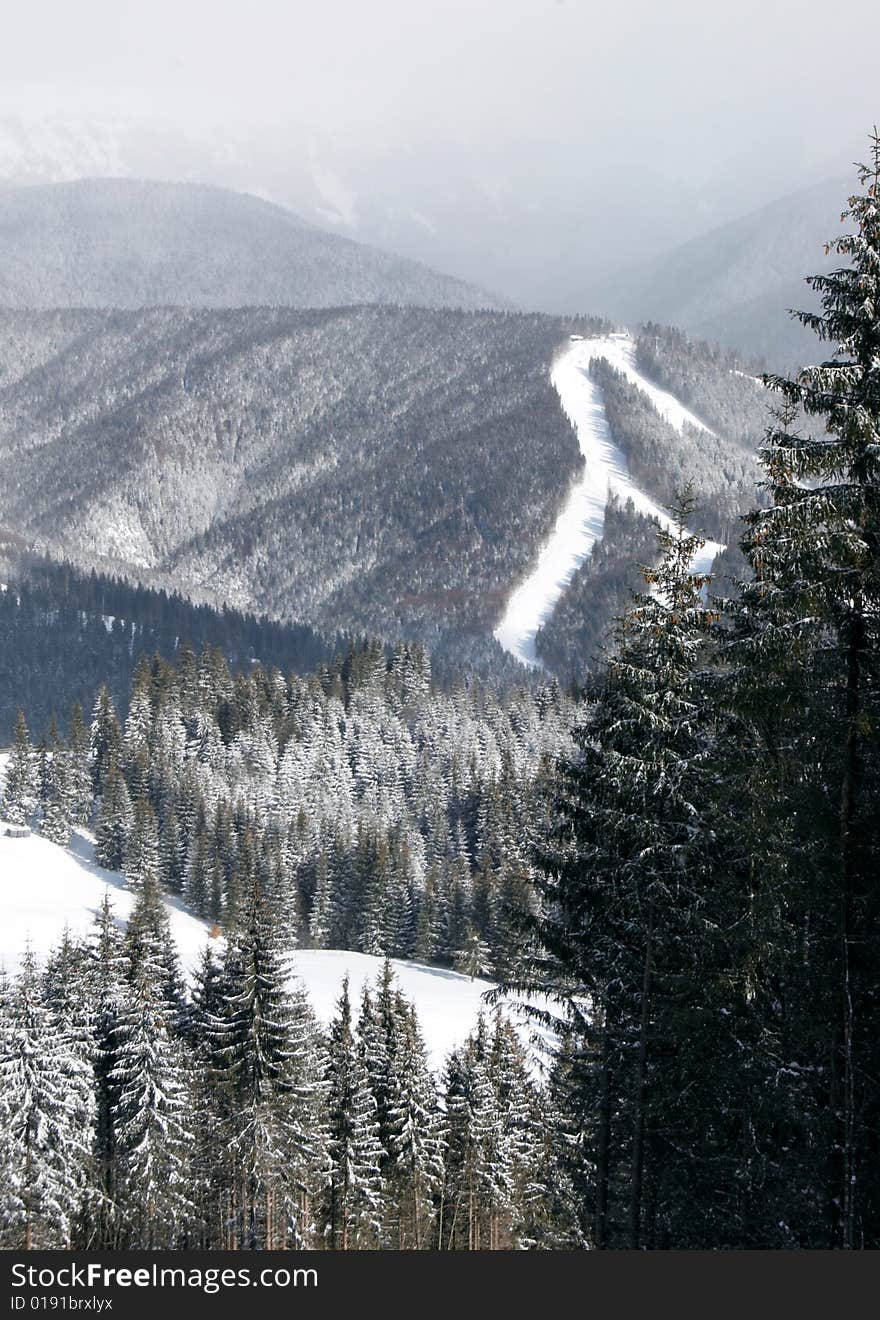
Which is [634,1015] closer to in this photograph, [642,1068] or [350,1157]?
[642,1068]

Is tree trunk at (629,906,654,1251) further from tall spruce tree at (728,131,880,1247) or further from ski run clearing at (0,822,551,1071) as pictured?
ski run clearing at (0,822,551,1071)

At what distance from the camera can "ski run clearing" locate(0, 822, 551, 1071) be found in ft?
220

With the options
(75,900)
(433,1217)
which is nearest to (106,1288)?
(433,1217)

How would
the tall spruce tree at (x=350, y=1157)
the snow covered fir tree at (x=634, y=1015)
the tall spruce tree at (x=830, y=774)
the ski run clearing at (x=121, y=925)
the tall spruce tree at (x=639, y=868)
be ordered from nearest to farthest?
the tall spruce tree at (x=830, y=774) → the snow covered fir tree at (x=634, y=1015) → the tall spruce tree at (x=639, y=868) → the tall spruce tree at (x=350, y=1157) → the ski run clearing at (x=121, y=925)

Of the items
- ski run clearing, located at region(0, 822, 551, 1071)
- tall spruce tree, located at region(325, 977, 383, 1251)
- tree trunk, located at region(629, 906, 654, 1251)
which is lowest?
tall spruce tree, located at region(325, 977, 383, 1251)

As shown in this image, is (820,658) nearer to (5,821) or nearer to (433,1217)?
(433,1217)

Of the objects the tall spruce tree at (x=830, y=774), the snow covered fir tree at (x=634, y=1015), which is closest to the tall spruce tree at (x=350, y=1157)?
the snow covered fir tree at (x=634, y=1015)

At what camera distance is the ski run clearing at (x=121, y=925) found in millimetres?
67188

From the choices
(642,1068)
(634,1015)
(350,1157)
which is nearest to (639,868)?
(634,1015)

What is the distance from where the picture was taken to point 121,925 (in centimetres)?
9012

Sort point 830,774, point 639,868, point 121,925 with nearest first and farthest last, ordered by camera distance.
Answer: point 830,774 < point 639,868 < point 121,925

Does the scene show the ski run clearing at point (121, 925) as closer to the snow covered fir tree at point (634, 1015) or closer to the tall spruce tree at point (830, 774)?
the snow covered fir tree at point (634, 1015)

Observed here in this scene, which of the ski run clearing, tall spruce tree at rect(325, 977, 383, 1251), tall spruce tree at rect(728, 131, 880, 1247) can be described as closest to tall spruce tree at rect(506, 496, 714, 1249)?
tall spruce tree at rect(728, 131, 880, 1247)

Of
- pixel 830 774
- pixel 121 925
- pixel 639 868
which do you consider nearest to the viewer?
pixel 830 774
